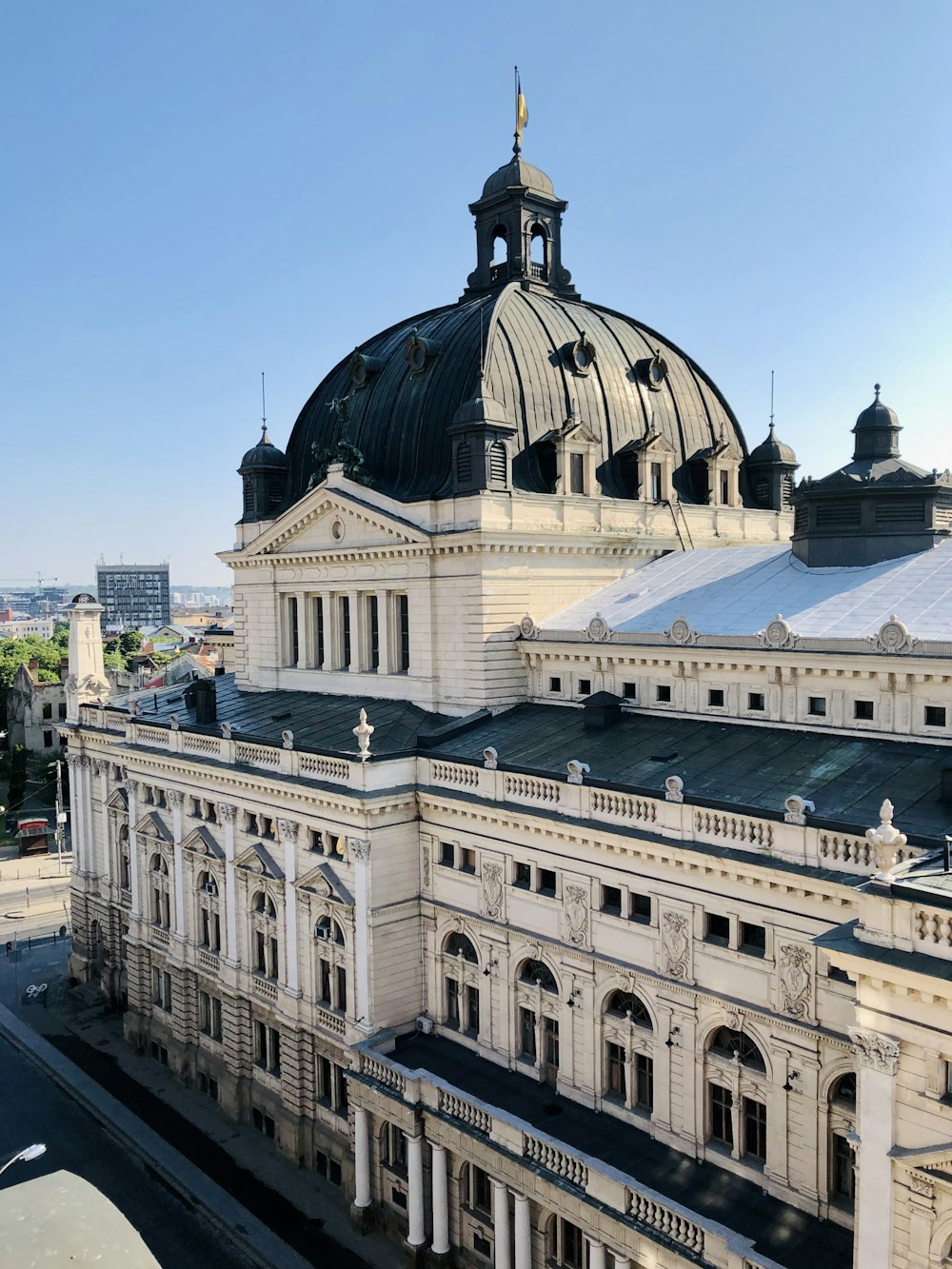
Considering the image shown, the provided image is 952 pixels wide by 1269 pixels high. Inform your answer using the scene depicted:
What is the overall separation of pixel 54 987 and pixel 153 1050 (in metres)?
14.3

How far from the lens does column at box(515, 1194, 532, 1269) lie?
33688 millimetres

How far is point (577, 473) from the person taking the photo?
52.6 m

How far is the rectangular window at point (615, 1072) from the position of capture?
3547 centimetres

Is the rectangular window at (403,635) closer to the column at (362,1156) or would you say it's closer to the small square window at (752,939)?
the column at (362,1156)

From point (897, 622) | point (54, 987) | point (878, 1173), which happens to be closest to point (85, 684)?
point (54, 987)

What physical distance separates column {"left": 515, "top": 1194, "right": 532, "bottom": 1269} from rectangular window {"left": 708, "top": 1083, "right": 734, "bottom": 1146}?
674 centimetres

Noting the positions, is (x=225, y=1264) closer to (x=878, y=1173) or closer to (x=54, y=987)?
(x=878, y=1173)

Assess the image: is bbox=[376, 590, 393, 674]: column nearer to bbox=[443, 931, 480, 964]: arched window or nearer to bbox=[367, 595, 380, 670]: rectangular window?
bbox=[367, 595, 380, 670]: rectangular window

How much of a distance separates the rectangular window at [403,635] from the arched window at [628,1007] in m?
21.7

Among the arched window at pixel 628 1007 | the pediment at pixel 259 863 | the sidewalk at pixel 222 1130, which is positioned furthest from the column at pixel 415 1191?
the pediment at pixel 259 863

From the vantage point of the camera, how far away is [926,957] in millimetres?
20969

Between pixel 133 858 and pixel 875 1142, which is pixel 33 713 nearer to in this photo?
pixel 133 858

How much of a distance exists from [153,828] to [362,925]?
20726 millimetres

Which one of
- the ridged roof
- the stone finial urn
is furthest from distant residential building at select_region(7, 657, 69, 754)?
the stone finial urn
